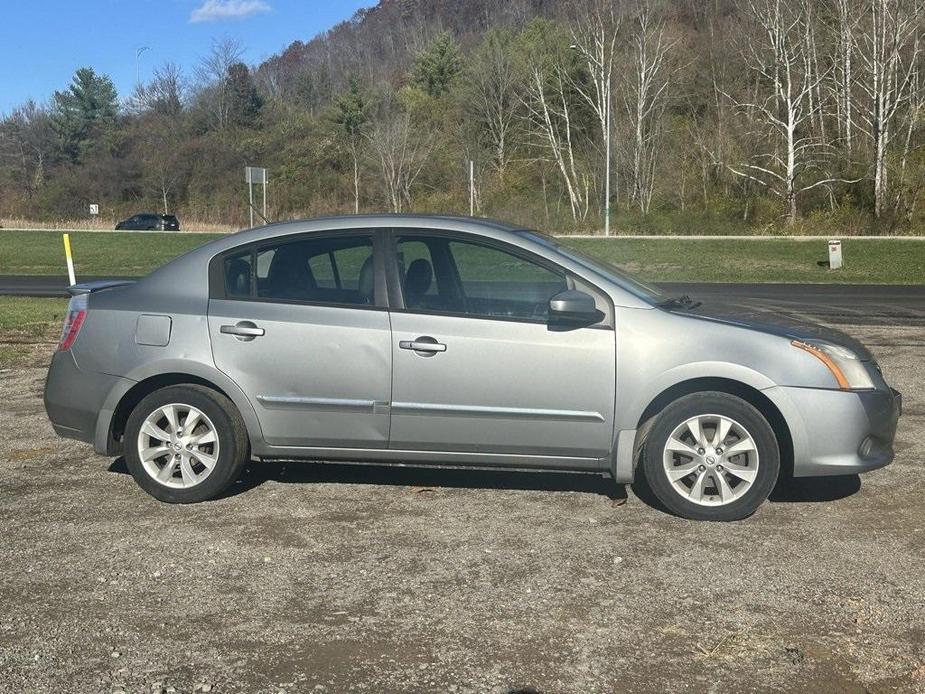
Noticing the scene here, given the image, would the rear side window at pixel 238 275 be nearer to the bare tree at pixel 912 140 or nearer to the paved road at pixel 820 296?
the paved road at pixel 820 296

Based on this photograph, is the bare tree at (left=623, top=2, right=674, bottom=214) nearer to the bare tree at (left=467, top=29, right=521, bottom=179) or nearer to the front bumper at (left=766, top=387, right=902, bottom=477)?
the bare tree at (left=467, top=29, right=521, bottom=179)

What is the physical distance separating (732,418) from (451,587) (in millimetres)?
1841

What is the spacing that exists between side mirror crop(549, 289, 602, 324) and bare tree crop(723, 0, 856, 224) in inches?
1582

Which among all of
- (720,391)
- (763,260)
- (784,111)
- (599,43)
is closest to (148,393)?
(720,391)

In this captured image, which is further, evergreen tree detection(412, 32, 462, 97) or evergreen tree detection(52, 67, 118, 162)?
evergreen tree detection(52, 67, 118, 162)

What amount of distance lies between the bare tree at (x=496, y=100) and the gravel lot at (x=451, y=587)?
2420 inches

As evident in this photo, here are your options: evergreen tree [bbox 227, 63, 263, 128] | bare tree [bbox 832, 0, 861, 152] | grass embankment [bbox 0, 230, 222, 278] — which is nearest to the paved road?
grass embankment [bbox 0, 230, 222, 278]

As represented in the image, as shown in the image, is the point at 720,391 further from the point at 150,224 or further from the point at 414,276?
the point at 150,224

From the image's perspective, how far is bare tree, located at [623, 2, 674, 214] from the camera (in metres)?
55.3

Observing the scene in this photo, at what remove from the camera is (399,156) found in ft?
209

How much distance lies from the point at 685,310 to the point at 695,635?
2.19 meters

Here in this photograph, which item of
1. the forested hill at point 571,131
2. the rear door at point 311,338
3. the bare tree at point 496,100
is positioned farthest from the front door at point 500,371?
the bare tree at point 496,100

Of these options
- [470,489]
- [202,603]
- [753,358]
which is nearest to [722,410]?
[753,358]

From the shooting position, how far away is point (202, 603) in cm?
423
